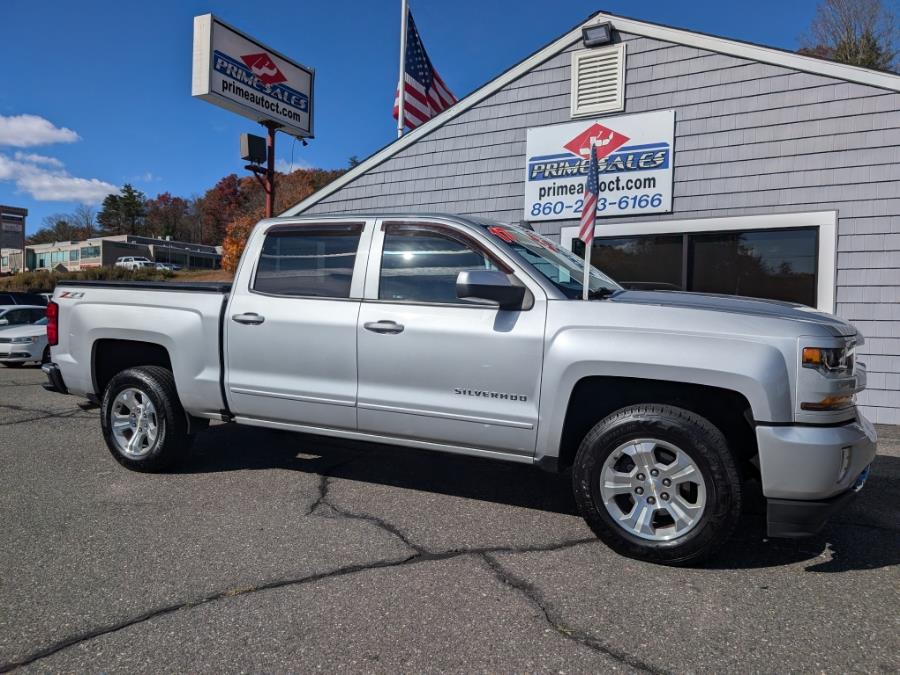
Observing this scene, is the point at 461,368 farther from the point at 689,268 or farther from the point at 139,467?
the point at 689,268

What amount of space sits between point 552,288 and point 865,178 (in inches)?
215

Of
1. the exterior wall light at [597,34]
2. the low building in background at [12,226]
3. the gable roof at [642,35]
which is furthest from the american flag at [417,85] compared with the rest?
the low building in background at [12,226]

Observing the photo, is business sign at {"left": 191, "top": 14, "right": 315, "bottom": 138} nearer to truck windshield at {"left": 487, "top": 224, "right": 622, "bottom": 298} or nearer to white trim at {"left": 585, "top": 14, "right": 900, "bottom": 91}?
white trim at {"left": 585, "top": 14, "right": 900, "bottom": 91}

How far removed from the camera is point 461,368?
3768 millimetres

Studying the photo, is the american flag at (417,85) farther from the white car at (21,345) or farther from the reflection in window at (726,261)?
the white car at (21,345)

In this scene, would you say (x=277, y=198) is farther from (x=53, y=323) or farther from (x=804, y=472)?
(x=804, y=472)

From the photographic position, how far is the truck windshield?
392 cm

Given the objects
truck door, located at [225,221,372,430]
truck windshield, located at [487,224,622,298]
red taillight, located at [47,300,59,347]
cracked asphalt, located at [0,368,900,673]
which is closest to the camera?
Result: cracked asphalt, located at [0,368,900,673]

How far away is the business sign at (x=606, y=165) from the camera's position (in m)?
8.19

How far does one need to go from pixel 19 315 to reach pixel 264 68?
7347mm

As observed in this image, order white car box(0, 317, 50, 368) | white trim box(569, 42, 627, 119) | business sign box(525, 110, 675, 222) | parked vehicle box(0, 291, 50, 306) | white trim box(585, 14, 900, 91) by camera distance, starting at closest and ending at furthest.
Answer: white trim box(585, 14, 900, 91) → business sign box(525, 110, 675, 222) → white trim box(569, 42, 627, 119) → white car box(0, 317, 50, 368) → parked vehicle box(0, 291, 50, 306)

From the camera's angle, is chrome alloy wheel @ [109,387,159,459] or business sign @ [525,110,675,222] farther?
business sign @ [525,110,675,222]

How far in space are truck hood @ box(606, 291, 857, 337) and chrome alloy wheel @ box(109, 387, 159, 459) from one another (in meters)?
3.44

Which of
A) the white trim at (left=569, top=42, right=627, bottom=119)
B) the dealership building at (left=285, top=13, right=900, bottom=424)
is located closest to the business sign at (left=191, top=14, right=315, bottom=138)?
the dealership building at (left=285, top=13, right=900, bottom=424)
